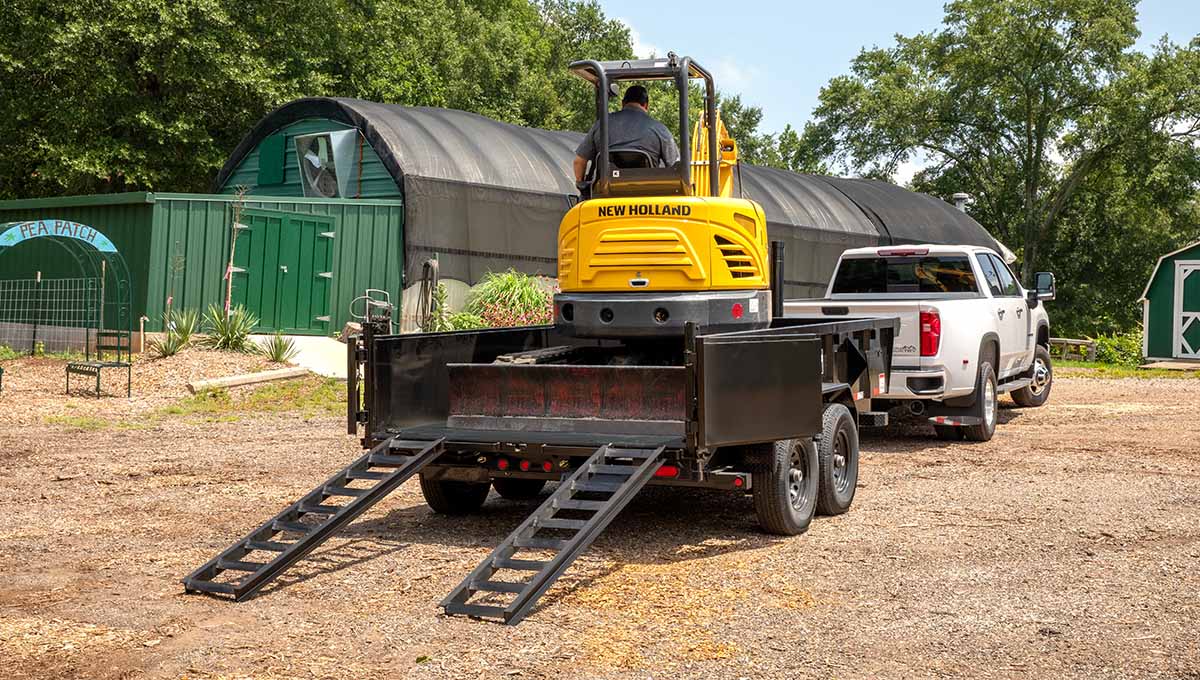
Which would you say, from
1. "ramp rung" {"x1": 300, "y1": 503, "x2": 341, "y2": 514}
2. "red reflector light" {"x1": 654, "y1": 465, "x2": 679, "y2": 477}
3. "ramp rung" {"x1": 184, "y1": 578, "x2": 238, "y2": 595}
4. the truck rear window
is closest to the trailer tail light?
the truck rear window

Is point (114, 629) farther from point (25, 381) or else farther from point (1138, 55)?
point (1138, 55)

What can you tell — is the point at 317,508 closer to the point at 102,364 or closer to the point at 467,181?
the point at 102,364

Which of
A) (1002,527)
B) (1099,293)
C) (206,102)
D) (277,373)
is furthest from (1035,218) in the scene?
(1002,527)

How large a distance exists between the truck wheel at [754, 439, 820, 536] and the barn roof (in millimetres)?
8706

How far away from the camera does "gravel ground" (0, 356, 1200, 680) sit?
5281 millimetres

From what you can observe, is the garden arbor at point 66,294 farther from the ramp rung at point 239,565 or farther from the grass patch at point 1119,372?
the grass patch at point 1119,372

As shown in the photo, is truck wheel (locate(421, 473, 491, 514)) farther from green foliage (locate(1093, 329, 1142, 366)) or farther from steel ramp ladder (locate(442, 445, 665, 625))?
green foliage (locate(1093, 329, 1142, 366))

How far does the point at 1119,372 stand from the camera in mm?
24891

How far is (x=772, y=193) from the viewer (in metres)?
27.2

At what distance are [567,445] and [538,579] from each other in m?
1.60

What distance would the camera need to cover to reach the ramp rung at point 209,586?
6.30 metres

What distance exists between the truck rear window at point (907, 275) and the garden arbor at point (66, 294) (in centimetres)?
994

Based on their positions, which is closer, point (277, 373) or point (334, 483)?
point (334, 483)

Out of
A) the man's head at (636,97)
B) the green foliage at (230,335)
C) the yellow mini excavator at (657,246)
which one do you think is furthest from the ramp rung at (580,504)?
the green foliage at (230,335)
